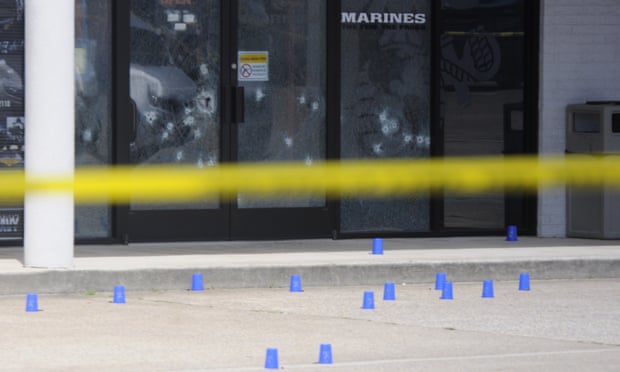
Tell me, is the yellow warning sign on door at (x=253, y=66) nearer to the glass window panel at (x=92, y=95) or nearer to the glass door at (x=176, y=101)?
the glass door at (x=176, y=101)

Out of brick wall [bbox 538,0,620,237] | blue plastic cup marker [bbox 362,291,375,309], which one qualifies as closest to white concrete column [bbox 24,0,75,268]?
blue plastic cup marker [bbox 362,291,375,309]

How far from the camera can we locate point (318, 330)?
1066 cm

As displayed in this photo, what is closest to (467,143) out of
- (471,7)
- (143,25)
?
(471,7)

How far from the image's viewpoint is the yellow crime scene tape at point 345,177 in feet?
49.2

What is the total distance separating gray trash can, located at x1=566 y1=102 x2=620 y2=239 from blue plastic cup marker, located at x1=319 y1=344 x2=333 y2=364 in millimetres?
7173

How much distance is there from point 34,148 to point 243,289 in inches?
79.9

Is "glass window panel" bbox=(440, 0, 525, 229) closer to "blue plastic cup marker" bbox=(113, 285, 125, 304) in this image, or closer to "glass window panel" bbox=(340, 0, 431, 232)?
"glass window panel" bbox=(340, 0, 431, 232)

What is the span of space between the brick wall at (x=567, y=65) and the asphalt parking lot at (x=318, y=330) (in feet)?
9.67

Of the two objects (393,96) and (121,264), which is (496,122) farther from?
(121,264)

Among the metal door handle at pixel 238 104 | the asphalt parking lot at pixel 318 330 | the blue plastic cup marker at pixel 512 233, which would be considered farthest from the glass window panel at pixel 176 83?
the blue plastic cup marker at pixel 512 233

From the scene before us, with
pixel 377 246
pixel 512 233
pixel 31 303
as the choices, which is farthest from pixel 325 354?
pixel 512 233

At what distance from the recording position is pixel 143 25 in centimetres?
1507

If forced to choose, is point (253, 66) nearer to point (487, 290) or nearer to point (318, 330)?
point (487, 290)

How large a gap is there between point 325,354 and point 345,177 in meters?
7.22
